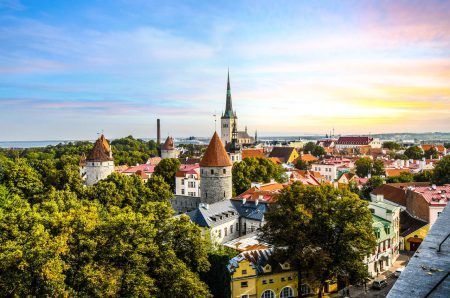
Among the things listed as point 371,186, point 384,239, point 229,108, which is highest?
point 229,108

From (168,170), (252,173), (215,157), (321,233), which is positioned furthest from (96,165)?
(321,233)

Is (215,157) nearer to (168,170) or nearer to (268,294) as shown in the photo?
(168,170)

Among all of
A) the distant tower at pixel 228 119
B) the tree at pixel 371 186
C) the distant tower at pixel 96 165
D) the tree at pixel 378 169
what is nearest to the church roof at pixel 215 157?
the distant tower at pixel 96 165

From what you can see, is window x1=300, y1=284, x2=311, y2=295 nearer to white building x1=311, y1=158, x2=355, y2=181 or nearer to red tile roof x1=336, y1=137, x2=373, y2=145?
white building x1=311, y1=158, x2=355, y2=181

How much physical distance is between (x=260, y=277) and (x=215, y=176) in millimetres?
18368

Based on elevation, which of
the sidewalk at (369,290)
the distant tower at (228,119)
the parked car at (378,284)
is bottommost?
the sidewalk at (369,290)

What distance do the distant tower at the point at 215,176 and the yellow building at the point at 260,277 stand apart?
16169 millimetres

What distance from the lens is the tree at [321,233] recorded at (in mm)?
24266

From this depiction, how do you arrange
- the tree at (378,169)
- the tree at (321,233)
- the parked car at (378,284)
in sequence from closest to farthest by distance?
the tree at (321,233), the parked car at (378,284), the tree at (378,169)

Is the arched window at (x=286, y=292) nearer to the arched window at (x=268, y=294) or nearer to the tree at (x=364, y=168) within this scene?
the arched window at (x=268, y=294)

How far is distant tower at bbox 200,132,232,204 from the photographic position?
43.1m

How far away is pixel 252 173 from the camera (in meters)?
55.8

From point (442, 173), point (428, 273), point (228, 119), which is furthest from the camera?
point (228, 119)

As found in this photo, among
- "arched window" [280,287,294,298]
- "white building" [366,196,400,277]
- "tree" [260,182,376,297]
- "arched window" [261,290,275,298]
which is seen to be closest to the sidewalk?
"white building" [366,196,400,277]
